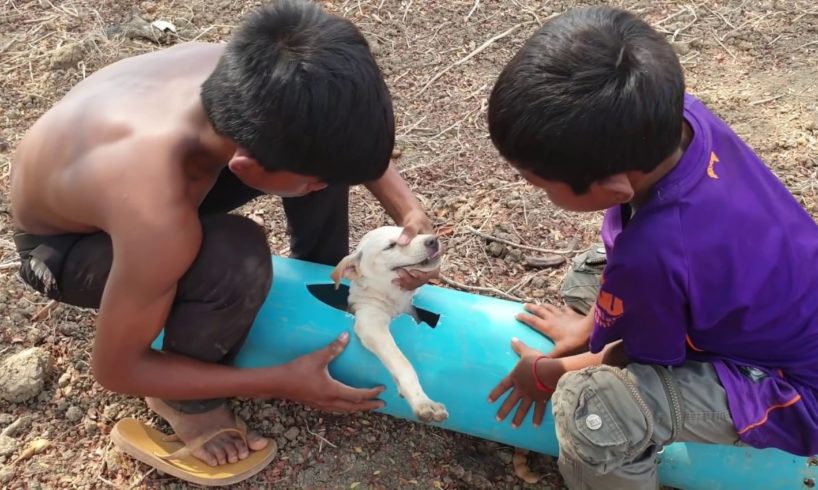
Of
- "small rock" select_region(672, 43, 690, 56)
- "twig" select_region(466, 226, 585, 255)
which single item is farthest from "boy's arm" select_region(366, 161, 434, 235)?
"small rock" select_region(672, 43, 690, 56)

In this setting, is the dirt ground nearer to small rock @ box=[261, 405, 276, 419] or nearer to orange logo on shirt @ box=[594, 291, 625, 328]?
small rock @ box=[261, 405, 276, 419]

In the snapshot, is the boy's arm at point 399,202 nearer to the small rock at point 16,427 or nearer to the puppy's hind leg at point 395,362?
the puppy's hind leg at point 395,362

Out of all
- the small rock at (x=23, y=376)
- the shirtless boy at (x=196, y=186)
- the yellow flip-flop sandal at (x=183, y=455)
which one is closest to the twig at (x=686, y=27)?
the shirtless boy at (x=196, y=186)

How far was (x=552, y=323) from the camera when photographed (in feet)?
7.30

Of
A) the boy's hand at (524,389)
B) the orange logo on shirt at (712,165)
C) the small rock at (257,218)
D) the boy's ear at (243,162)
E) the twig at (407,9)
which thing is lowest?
the small rock at (257,218)

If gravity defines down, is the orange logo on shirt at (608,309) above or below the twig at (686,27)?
below

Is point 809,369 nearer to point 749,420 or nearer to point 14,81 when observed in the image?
point 749,420

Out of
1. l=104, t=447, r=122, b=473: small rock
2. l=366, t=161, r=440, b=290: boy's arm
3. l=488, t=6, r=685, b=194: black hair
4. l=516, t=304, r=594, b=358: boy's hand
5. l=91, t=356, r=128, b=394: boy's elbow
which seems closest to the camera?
l=488, t=6, r=685, b=194: black hair

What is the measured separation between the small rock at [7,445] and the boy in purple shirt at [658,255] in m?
1.63

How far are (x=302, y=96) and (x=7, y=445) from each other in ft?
4.99

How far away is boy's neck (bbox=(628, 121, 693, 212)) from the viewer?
166 centimetres

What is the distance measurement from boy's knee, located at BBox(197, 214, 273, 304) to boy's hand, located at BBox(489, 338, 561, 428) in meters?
0.72

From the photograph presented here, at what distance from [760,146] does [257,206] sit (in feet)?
7.08

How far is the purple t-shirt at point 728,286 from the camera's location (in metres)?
1.63
